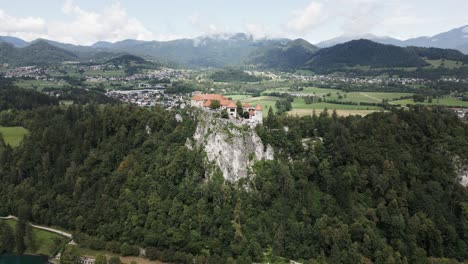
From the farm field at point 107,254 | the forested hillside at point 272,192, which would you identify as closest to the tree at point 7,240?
the forested hillside at point 272,192

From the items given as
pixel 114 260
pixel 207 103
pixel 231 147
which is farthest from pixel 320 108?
pixel 114 260

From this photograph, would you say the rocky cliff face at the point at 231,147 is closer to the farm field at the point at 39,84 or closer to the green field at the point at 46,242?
the green field at the point at 46,242

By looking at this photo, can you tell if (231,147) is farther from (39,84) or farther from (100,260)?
(39,84)

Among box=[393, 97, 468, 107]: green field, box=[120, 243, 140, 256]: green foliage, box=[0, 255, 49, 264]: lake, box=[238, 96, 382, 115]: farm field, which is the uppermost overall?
box=[393, 97, 468, 107]: green field

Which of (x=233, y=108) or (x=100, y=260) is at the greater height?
(x=233, y=108)

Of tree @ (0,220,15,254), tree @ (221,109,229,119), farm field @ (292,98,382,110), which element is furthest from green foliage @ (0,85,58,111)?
farm field @ (292,98,382,110)

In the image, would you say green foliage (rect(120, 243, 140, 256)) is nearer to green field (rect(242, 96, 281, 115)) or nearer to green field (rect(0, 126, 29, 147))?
green field (rect(0, 126, 29, 147))

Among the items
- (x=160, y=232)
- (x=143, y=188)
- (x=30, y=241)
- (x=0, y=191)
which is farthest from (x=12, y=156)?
(x=160, y=232)
